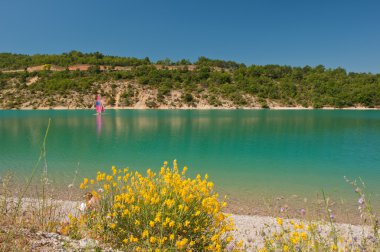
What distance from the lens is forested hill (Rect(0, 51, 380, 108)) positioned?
268ft

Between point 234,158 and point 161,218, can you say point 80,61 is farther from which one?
point 161,218

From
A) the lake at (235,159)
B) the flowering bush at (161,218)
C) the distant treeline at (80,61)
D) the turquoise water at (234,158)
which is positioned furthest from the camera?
the distant treeline at (80,61)

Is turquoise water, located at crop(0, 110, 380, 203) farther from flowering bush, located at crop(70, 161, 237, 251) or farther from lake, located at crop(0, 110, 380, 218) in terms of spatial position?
flowering bush, located at crop(70, 161, 237, 251)

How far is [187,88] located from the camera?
86.9 meters

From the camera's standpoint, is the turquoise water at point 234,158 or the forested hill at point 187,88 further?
the forested hill at point 187,88

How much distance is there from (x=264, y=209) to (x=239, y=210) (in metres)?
0.73

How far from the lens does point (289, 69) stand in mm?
108438

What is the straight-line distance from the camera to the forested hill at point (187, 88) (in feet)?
268

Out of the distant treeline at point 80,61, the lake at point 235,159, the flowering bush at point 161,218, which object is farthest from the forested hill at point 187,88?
the flowering bush at point 161,218

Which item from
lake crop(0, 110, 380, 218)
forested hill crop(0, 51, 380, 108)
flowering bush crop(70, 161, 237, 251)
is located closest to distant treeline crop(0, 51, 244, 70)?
forested hill crop(0, 51, 380, 108)

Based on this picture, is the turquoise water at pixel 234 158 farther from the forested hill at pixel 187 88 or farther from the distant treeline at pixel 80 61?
the distant treeline at pixel 80 61

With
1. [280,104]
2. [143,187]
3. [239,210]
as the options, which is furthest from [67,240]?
[280,104]

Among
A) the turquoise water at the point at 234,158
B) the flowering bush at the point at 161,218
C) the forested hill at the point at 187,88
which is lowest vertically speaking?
the turquoise water at the point at 234,158

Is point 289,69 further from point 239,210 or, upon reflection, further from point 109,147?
point 239,210
